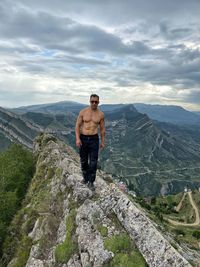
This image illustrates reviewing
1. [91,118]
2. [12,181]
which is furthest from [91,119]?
[12,181]

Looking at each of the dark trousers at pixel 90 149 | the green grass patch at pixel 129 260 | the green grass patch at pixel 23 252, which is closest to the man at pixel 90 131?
the dark trousers at pixel 90 149

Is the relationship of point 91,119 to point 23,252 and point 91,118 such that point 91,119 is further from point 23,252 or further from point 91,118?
point 23,252

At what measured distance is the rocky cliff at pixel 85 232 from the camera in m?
20.6

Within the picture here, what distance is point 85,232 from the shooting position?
2550cm

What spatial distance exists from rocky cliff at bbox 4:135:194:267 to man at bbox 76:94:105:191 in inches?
105

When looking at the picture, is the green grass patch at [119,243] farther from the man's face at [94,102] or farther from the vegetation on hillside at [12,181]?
the vegetation on hillside at [12,181]

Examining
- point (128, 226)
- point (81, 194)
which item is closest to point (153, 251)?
point (128, 226)

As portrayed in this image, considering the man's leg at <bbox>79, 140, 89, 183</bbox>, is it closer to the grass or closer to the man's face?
the man's face

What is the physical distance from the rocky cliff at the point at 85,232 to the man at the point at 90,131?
2656mm

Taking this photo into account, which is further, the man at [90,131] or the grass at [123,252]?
the man at [90,131]

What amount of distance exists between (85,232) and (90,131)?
7.64 meters

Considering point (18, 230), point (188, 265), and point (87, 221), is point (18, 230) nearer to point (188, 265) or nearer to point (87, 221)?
point (87, 221)

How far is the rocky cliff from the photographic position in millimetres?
20625

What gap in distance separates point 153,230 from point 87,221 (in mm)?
6228
